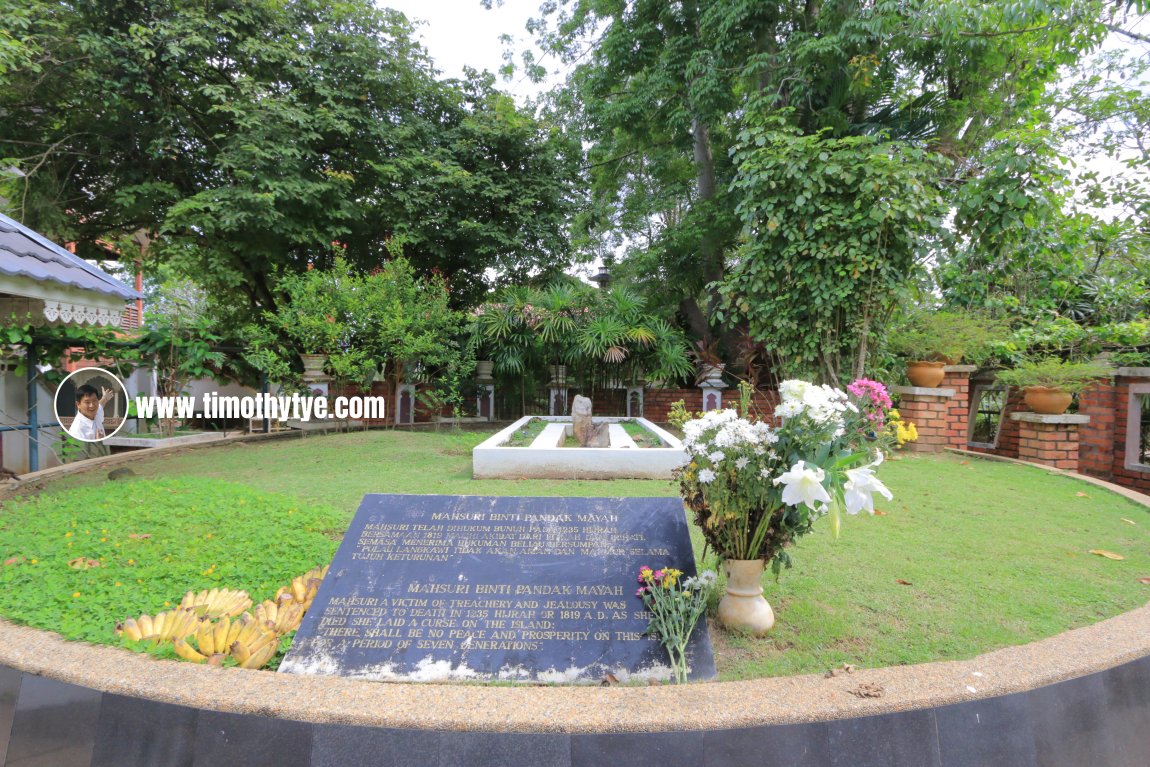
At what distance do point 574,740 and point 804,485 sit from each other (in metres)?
1.14

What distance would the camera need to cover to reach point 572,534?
109 inches

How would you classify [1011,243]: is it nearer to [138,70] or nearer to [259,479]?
[259,479]

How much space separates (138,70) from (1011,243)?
12.1 meters

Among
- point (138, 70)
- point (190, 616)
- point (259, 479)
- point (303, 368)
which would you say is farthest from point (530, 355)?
point (190, 616)

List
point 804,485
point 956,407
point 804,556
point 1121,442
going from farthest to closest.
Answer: point 956,407 → point 1121,442 → point 804,556 → point 804,485

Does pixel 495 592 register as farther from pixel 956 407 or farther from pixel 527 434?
pixel 956 407

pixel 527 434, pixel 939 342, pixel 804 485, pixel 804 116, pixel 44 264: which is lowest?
pixel 527 434

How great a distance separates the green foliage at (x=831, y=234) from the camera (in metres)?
6.62

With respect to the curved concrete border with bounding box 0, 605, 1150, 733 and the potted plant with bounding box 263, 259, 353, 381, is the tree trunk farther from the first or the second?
the curved concrete border with bounding box 0, 605, 1150, 733

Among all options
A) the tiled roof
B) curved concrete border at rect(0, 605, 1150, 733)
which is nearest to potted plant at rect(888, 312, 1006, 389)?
curved concrete border at rect(0, 605, 1150, 733)

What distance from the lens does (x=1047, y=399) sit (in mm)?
6809

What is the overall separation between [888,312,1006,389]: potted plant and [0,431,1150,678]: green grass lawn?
1.95 m

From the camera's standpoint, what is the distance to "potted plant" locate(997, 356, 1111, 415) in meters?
6.66

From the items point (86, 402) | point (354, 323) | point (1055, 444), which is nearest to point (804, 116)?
point (1055, 444)
